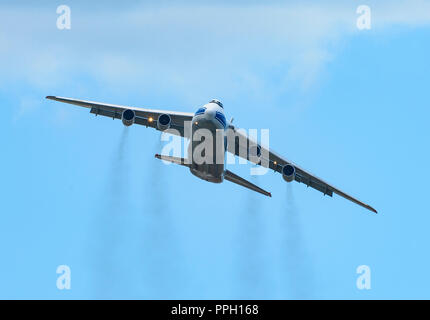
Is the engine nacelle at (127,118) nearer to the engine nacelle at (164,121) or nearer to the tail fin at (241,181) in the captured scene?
the engine nacelle at (164,121)

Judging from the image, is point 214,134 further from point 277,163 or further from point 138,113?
point 277,163

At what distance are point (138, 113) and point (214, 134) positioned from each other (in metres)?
6.87

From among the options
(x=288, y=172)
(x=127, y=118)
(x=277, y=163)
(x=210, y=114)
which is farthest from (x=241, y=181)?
(x=127, y=118)

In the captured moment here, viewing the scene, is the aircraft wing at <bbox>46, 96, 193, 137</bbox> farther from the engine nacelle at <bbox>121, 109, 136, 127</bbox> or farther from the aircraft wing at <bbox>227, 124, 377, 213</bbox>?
the aircraft wing at <bbox>227, 124, 377, 213</bbox>

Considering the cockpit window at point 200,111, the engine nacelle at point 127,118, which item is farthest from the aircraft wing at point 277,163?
the engine nacelle at point 127,118

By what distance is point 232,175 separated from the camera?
168 ft

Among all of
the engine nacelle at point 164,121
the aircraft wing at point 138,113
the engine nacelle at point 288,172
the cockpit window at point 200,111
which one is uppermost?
the aircraft wing at point 138,113

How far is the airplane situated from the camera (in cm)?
4909

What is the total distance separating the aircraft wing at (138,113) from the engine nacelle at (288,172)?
603 cm

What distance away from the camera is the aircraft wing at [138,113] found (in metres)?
53.2
